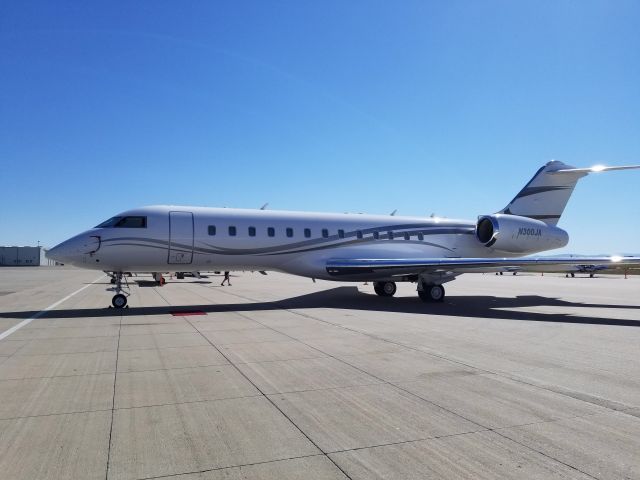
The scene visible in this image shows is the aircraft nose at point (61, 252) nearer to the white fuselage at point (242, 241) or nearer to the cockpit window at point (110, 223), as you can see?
the white fuselage at point (242, 241)

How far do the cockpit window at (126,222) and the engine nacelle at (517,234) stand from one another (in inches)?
528

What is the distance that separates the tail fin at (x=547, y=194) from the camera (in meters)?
20.6

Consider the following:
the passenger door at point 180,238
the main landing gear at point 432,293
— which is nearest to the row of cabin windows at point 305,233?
the passenger door at point 180,238

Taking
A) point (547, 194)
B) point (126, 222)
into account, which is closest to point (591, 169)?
point (547, 194)

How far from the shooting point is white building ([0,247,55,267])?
98.8 metres

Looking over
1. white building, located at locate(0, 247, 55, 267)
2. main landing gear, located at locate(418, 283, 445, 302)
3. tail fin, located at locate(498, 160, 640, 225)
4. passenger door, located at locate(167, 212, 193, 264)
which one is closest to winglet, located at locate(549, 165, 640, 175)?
tail fin, located at locate(498, 160, 640, 225)

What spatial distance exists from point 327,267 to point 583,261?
8.02 m

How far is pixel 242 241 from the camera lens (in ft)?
51.8

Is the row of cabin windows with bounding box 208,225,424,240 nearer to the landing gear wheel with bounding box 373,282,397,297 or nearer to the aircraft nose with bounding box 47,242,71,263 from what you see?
the landing gear wheel with bounding box 373,282,397,297

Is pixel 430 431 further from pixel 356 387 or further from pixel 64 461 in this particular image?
pixel 64 461

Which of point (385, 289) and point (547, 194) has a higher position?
point (547, 194)

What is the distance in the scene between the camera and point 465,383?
601 centimetres

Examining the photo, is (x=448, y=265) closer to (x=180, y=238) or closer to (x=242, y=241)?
(x=242, y=241)

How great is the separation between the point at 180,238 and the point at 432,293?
9125mm
